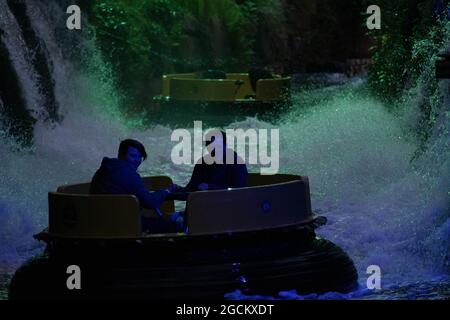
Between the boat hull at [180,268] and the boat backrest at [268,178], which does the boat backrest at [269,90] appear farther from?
the boat hull at [180,268]

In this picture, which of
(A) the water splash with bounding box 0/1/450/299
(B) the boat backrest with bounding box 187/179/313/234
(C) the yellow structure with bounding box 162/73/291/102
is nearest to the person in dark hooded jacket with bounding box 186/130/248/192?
(B) the boat backrest with bounding box 187/179/313/234

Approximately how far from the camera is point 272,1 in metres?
41.7

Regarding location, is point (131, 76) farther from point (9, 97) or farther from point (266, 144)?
point (9, 97)

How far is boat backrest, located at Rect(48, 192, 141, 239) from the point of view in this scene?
938cm

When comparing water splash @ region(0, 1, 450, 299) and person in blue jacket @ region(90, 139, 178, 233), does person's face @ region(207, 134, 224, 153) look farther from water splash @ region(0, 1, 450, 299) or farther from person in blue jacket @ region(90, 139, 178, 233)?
water splash @ region(0, 1, 450, 299)

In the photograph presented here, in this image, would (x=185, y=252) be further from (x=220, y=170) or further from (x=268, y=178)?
(x=268, y=178)

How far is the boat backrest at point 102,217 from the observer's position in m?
9.38

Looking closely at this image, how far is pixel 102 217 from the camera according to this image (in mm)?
9422

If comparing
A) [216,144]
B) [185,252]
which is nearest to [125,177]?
[185,252]

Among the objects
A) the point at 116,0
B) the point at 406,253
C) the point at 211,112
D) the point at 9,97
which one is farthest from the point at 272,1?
the point at 406,253

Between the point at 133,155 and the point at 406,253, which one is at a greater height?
the point at 133,155
